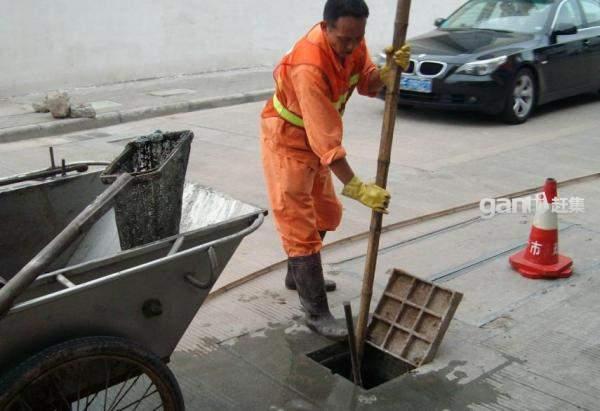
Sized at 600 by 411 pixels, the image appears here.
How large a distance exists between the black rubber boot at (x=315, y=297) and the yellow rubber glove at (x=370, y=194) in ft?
1.87

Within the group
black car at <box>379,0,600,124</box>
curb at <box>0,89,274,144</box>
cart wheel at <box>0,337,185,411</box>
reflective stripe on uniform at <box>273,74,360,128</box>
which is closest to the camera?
cart wheel at <box>0,337,185,411</box>

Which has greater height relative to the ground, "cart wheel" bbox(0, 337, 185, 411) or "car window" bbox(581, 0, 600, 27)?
"car window" bbox(581, 0, 600, 27)

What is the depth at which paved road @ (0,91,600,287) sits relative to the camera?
587cm

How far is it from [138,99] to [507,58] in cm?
483

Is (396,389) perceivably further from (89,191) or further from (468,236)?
(468,236)

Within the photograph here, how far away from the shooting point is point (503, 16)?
956 cm

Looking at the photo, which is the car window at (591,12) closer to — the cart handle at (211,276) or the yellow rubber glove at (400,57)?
the yellow rubber glove at (400,57)

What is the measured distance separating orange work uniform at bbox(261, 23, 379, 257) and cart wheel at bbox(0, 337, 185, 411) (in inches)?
45.3

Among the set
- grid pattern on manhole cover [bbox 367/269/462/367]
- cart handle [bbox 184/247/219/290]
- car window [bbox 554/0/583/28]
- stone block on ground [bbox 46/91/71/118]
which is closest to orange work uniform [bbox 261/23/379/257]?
grid pattern on manhole cover [bbox 367/269/462/367]

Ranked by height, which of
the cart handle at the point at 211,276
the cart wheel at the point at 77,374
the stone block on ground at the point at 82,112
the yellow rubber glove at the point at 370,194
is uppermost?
the yellow rubber glove at the point at 370,194

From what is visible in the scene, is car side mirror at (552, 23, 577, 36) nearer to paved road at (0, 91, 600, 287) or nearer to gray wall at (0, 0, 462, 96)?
paved road at (0, 91, 600, 287)

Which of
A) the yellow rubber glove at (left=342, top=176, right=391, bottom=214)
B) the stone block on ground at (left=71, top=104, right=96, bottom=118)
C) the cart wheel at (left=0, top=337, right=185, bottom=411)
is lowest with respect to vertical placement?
the stone block on ground at (left=71, top=104, right=96, bottom=118)

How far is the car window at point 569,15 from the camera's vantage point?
9283mm

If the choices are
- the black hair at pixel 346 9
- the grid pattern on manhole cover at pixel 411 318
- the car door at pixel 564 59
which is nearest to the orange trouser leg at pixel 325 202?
the grid pattern on manhole cover at pixel 411 318
